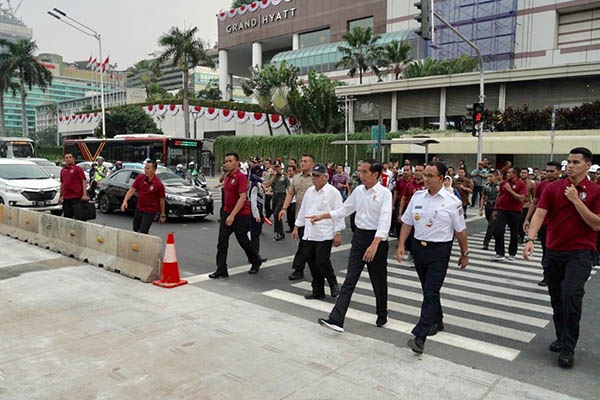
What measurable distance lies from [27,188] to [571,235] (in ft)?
44.8

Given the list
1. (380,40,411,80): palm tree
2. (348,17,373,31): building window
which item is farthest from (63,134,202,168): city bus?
(348,17,373,31): building window

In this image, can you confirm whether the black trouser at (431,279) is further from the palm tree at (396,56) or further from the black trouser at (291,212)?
the palm tree at (396,56)

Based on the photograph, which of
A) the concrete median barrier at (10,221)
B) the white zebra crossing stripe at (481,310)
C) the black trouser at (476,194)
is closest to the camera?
the white zebra crossing stripe at (481,310)

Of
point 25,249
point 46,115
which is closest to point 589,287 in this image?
point 25,249

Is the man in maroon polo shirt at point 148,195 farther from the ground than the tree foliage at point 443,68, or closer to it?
closer to it

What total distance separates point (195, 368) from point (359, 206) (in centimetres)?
241

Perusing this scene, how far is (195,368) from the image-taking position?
4250 mm

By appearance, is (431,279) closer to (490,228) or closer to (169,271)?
(169,271)

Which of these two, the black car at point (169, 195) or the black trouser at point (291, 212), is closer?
the black trouser at point (291, 212)

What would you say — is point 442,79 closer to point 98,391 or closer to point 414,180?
point 414,180

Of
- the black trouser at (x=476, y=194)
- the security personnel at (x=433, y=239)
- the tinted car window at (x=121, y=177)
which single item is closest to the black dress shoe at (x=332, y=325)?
the security personnel at (x=433, y=239)

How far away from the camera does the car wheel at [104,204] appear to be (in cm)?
1534

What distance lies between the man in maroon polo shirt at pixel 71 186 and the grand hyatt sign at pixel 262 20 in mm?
59030

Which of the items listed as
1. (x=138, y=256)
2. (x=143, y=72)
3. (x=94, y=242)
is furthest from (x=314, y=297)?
(x=143, y=72)
